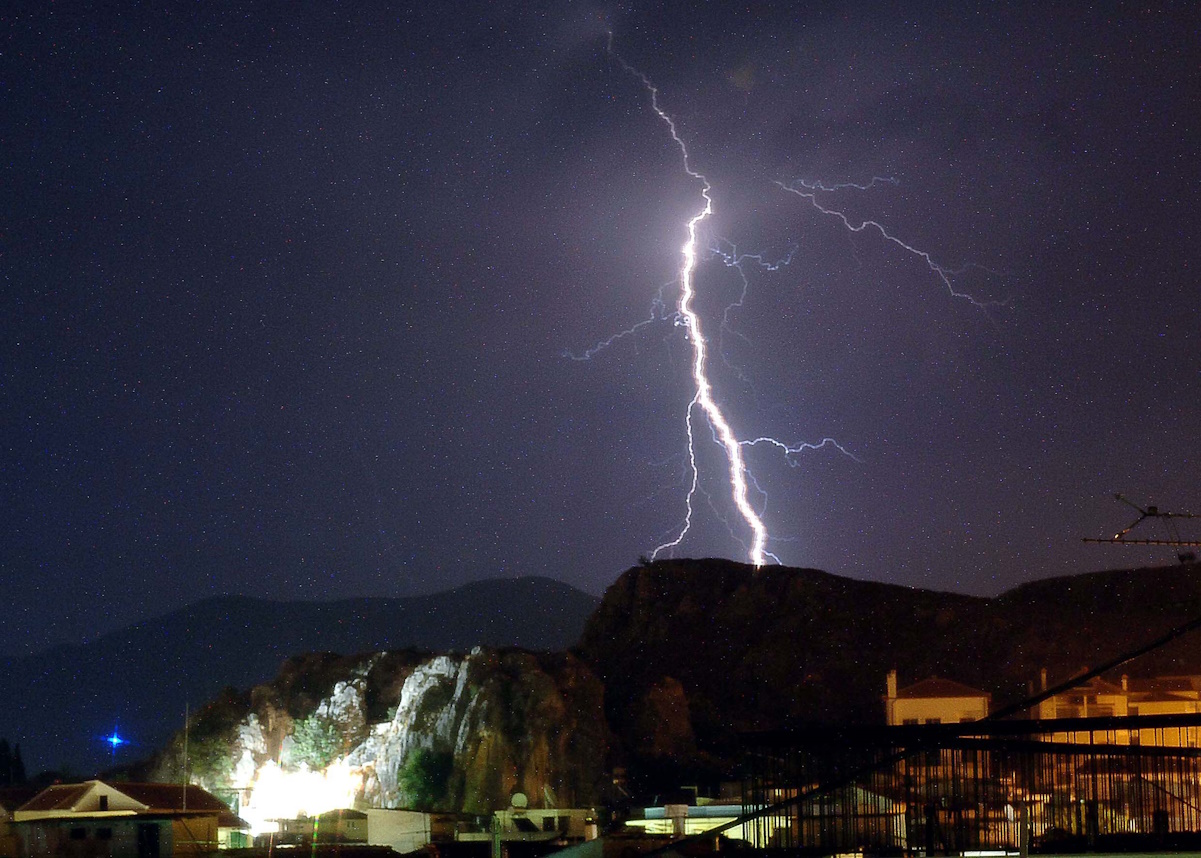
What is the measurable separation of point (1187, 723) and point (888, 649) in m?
72.3

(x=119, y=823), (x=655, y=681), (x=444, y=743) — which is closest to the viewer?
(x=119, y=823)

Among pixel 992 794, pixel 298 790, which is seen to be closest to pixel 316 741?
pixel 298 790

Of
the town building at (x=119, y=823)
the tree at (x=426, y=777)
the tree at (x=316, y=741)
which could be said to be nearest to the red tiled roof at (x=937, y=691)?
the tree at (x=426, y=777)

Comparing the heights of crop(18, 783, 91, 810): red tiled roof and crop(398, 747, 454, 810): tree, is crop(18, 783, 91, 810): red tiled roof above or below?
above

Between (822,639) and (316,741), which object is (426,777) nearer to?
(316,741)

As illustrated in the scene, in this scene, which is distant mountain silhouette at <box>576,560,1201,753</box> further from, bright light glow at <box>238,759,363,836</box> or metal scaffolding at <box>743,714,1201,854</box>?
metal scaffolding at <box>743,714,1201,854</box>

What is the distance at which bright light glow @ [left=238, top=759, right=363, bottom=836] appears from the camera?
67375 millimetres

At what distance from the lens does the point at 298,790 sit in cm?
6975

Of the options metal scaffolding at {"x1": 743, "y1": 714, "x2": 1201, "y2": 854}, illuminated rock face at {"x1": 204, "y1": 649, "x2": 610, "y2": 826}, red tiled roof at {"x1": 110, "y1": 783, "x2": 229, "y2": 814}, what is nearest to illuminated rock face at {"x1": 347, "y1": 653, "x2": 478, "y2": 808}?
illuminated rock face at {"x1": 204, "y1": 649, "x2": 610, "y2": 826}

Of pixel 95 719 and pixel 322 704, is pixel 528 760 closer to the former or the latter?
pixel 322 704

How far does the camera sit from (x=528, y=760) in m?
67.5

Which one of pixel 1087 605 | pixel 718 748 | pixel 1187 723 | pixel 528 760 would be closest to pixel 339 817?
pixel 528 760

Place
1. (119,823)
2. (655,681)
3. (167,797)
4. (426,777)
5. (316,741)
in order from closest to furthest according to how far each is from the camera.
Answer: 1. (119,823)
2. (167,797)
3. (426,777)
4. (316,741)
5. (655,681)

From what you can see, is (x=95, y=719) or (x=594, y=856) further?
(x=95, y=719)
